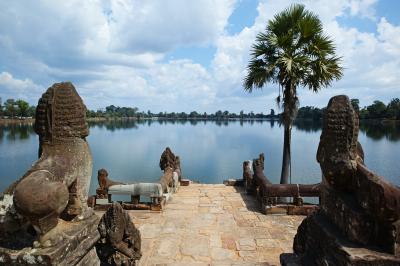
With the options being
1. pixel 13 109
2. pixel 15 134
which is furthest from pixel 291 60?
pixel 13 109

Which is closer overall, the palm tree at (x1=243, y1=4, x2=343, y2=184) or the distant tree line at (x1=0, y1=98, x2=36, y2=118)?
the palm tree at (x1=243, y1=4, x2=343, y2=184)

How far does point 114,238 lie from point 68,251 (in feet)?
2.35

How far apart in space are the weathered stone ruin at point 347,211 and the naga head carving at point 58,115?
8.29ft

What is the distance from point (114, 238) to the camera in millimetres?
3338

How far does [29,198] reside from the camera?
2348 millimetres

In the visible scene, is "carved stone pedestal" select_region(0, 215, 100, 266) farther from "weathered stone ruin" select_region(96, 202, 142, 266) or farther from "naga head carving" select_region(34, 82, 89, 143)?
"naga head carving" select_region(34, 82, 89, 143)

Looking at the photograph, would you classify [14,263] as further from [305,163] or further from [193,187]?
[305,163]

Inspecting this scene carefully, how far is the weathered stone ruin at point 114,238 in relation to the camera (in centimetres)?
333

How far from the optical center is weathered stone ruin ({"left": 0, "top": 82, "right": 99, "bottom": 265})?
2.45 m

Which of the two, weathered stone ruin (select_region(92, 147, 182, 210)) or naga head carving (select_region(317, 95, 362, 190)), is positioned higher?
naga head carving (select_region(317, 95, 362, 190))

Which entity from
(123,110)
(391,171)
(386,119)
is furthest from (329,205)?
(123,110)

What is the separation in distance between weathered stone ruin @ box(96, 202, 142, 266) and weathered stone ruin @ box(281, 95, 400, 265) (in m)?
1.80

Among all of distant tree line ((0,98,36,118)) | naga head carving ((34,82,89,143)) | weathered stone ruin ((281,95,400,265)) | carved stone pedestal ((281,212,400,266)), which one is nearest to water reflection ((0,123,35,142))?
distant tree line ((0,98,36,118))

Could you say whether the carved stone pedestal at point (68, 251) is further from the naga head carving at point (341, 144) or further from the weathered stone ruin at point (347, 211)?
the naga head carving at point (341, 144)
